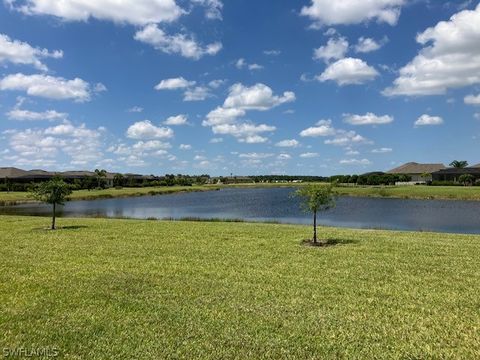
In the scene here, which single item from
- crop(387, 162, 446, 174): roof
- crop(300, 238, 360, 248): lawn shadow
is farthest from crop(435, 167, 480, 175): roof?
crop(300, 238, 360, 248): lawn shadow

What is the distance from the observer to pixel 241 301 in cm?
1005

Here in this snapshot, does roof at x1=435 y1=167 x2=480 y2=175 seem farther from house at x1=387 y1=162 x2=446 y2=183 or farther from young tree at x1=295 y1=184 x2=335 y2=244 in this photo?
young tree at x1=295 y1=184 x2=335 y2=244

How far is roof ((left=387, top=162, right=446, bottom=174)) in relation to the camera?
158m

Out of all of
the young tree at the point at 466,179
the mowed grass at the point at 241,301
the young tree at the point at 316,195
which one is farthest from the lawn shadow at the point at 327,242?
the young tree at the point at 466,179

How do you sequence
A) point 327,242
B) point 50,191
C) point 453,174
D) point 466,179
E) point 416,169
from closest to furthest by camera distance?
point 327,242
point 50,191
point 466,179
point 453,174
point 416,169

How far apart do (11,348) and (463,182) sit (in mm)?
123210

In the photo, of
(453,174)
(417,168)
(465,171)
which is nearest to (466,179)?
(453,174)

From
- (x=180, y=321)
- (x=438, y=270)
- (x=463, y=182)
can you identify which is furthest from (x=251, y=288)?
(x=463, y=182)

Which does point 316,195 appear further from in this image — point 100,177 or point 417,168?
point 417,168

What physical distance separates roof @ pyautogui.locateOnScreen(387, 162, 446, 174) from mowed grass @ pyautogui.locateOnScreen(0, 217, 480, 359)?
15203 centimetres

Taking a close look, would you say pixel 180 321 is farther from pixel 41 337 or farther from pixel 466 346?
pixel 466 346

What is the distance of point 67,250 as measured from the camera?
56.7ft

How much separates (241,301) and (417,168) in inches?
6578

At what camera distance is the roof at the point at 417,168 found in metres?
158
